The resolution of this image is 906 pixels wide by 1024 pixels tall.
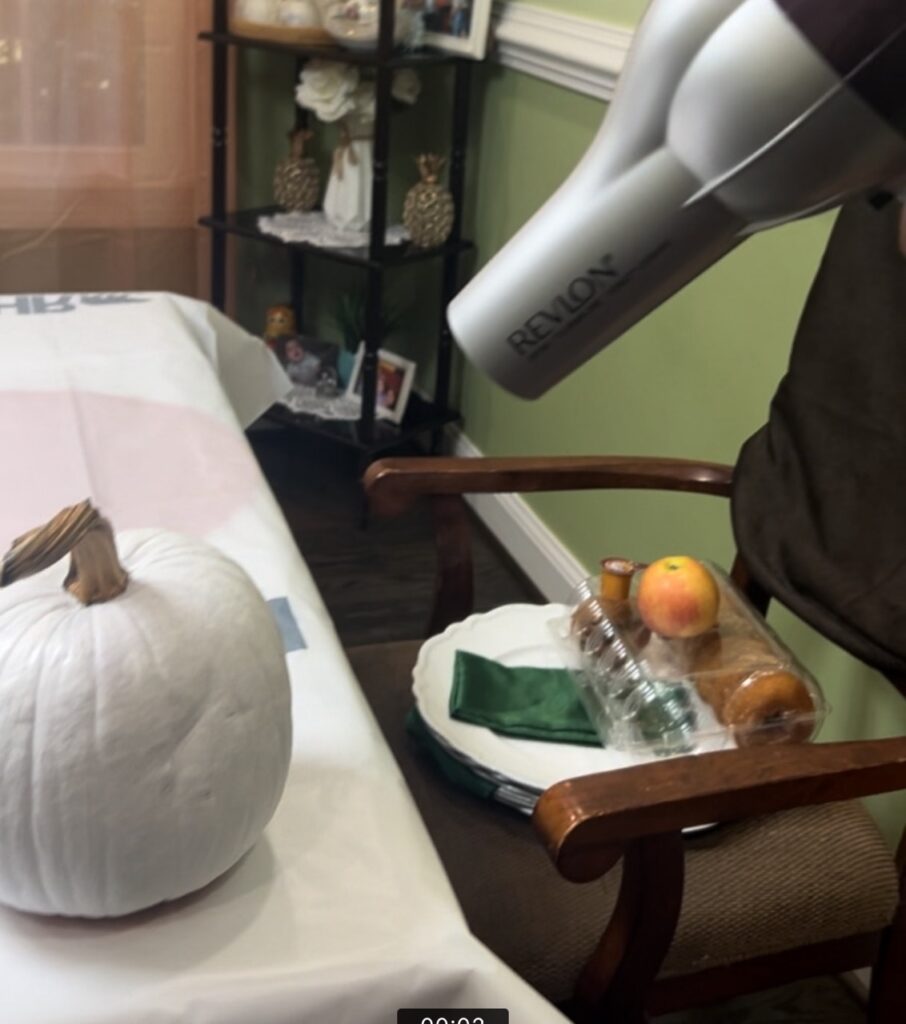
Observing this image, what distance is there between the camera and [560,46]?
6.65 ft

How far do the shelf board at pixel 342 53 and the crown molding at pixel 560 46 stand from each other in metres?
0.12

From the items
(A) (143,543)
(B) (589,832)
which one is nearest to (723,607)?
(B) (589,832)

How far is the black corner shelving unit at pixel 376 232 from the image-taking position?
7.40ft

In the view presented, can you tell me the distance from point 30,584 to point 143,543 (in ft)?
0.24

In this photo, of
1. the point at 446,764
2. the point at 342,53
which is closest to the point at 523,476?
the point at 446,764

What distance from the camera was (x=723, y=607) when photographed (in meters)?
1.25

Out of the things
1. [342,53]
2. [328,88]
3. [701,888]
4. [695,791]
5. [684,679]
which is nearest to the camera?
[695,791]

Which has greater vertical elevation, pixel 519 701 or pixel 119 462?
pixel 119 462

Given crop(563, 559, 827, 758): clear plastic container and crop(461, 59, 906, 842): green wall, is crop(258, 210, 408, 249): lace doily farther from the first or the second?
crop(563, 559, 827, 758): clear plastic container

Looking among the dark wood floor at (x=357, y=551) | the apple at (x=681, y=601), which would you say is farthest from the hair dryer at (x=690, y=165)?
the dark wood floor at (x=357, y=551)

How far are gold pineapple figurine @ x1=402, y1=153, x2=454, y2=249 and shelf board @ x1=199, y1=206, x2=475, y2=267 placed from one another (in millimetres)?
26

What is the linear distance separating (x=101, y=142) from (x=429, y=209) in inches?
26.0

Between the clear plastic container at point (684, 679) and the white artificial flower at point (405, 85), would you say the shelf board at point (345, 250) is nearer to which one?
the white artificial flower at point (405, 85)
